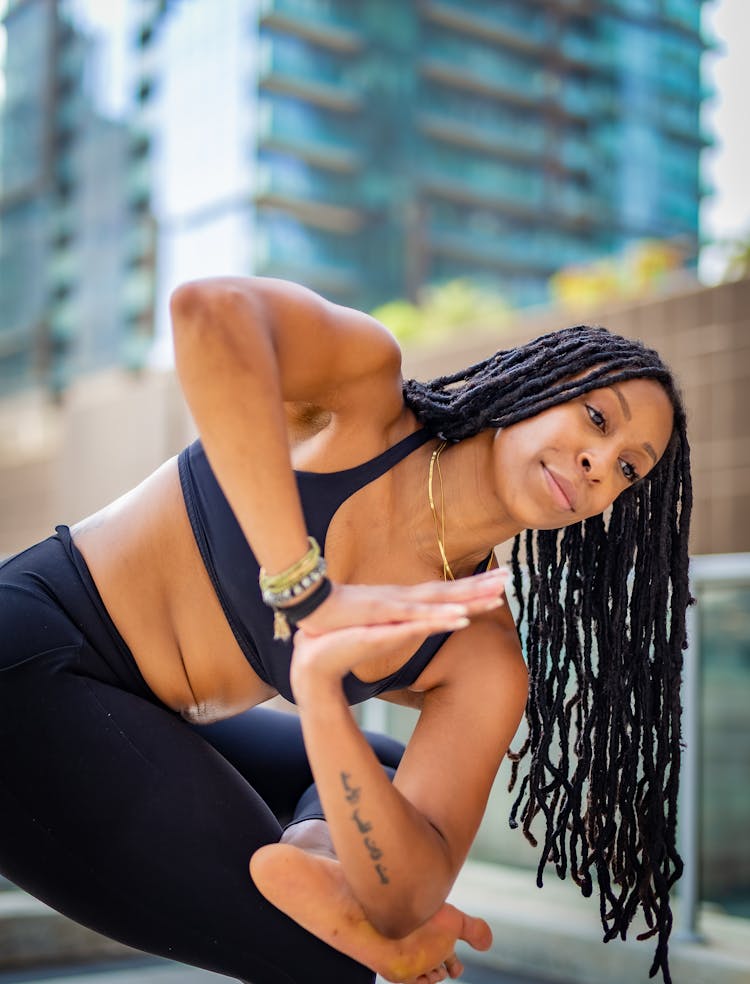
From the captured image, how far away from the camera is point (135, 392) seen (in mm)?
15617

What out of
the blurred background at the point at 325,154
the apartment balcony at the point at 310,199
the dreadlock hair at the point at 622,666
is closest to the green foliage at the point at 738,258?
the dreadlock hair at the point at 622,666

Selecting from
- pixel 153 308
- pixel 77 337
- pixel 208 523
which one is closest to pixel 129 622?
pixel 208 523

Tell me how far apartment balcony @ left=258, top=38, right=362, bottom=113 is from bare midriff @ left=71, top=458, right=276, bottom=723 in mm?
30357

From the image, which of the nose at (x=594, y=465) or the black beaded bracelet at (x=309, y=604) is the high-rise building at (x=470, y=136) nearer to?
the nose at (x=594, y=465)

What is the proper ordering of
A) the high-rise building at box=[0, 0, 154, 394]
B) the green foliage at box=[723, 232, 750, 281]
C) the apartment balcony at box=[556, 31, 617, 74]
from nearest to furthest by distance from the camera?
the green foliage at box=[723, 232, 750, 281]
the high-rise building at box=[0, 0, 154, 394]
the apartment balcony at box=[556, 31, 617, 74]

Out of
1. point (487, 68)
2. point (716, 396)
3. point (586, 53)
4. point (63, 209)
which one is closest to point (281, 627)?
point (716, 396)

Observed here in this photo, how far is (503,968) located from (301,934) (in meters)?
1.73

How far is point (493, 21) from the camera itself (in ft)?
115

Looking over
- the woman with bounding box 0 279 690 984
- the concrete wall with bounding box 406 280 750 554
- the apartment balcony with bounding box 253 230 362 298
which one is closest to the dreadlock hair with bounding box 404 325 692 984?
the woman with bounding box 0 279 690 984

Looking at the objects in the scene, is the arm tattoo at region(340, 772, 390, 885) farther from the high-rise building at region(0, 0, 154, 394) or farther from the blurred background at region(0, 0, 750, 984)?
the high-rise building at region(0, 0, 154, 394)

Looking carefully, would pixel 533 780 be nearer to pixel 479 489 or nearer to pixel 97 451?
pixel 479 489

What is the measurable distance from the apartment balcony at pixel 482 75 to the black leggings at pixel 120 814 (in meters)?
34.6

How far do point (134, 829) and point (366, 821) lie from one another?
1.05ft

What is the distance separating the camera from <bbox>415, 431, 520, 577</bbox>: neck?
1544 millimetres
